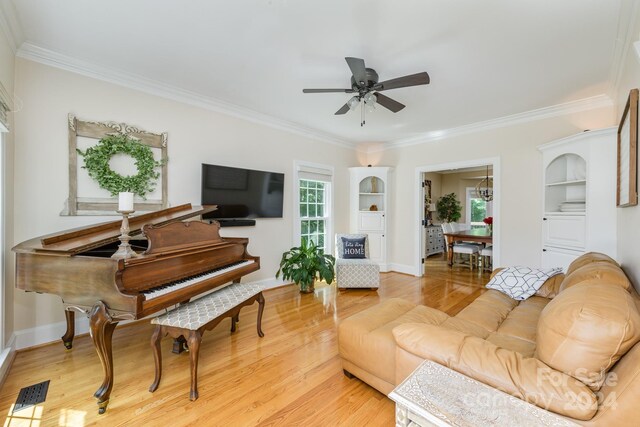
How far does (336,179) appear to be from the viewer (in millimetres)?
5227

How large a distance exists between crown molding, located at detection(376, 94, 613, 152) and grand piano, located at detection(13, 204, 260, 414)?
434 centimetres

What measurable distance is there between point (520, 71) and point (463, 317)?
245cm

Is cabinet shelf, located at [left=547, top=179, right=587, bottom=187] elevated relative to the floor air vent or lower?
elevated

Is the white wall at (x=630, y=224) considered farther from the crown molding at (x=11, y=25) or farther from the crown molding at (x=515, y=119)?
the crown molding at (x=11, y=25)

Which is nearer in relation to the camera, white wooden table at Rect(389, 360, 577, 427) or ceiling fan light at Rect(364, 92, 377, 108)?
white wooden table at Rect(389, 360, 577, 427)

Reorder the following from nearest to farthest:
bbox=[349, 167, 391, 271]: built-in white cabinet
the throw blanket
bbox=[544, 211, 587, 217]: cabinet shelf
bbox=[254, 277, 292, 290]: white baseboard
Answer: the throw blanket
bbox=[544, 211, 587, 217]: cabinet shelf
bbox=[254, 277, 292, 290]: white baseboard
bbox=[349, 167, 391, 271]: built-in white cabinet

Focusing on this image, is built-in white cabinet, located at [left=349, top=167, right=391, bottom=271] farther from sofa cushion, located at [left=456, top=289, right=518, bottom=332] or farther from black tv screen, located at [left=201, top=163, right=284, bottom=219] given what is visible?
sofa cushion, located at [left=456, top=289, right=518, bottom=332]

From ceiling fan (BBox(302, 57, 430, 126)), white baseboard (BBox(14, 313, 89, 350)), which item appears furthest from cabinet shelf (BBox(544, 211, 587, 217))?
white baseboard (BBox(14, 313, 89, 350))

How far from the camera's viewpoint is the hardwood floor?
1629 mm

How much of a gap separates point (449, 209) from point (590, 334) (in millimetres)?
7412

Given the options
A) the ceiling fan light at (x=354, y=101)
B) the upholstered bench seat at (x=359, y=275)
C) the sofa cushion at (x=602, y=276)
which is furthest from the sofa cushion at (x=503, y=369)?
the upholstered bench seat at (x=359, y=275)

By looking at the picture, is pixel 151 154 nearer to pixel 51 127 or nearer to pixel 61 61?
pixel 51 127

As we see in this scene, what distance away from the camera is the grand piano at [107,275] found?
5.40 ft

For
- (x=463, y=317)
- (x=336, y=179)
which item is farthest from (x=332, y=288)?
(x=463, y=317)
